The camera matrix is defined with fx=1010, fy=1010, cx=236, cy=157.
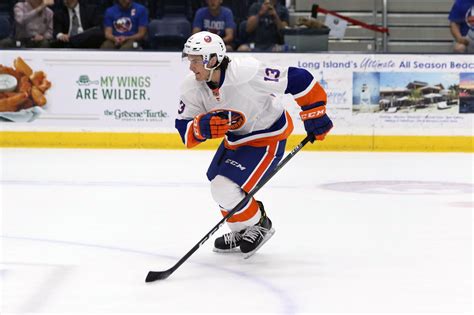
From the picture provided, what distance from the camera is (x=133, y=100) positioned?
348 inches

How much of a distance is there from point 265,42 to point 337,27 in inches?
29.6

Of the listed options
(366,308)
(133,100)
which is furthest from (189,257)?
(133,100)

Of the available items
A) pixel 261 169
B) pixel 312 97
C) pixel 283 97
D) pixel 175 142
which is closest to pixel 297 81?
pixel 312 97

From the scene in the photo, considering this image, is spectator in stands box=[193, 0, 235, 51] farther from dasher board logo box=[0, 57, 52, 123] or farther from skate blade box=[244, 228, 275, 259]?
skate blade box=[244, 228, 275, 259]

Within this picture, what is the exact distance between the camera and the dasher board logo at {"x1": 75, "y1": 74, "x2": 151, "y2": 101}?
29.0 ft

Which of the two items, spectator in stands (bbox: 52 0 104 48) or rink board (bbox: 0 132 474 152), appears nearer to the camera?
rink board (bbox: 0 132 474 152)

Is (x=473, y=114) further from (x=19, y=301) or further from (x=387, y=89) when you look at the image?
(x=19, y=301)

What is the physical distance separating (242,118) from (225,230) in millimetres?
1007

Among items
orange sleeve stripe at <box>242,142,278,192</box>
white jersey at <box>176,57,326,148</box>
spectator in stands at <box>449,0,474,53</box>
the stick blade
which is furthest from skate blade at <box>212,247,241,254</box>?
spectator in stands at <box>449,0,474,53</box>

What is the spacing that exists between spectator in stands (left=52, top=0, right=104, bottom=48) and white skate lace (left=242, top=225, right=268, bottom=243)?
5.05 meters

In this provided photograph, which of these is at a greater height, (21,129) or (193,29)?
(193,29)

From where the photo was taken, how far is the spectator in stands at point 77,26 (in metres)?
9.20

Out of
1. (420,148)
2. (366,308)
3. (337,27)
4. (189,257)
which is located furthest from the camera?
(337,27)

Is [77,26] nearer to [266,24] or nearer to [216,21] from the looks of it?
[216,21]
